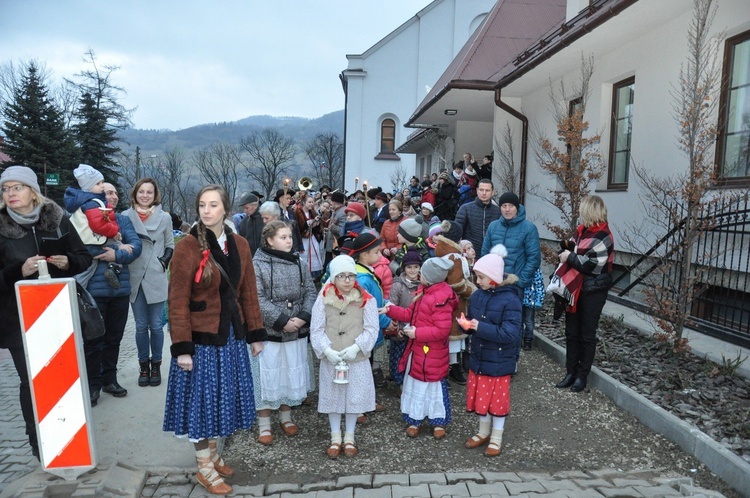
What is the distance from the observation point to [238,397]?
3570 millimetres

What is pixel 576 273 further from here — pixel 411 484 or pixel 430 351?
pixel 411 484

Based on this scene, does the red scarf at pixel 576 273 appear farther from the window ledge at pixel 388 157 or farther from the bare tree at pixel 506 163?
the window ledge at pixel 388 157

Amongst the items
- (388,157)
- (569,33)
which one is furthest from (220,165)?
(569,33)

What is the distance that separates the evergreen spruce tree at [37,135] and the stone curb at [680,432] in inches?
1381

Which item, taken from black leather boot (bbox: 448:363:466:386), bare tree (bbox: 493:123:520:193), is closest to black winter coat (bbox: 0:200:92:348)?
black leather boot (bbox: 448:363:466:386)

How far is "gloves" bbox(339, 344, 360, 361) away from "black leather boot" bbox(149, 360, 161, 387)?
8.12 ft

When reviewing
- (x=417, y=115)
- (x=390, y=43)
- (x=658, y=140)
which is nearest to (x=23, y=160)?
(x=390, y=43)

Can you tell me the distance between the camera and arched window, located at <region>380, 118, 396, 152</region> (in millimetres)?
36156

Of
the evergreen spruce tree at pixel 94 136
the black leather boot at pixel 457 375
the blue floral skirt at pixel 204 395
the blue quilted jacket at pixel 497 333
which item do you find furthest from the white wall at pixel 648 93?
the evergreen spruce tree at pixel 94 136

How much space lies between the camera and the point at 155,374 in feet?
17.6

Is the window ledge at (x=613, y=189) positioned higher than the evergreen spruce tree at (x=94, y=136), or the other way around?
the evergreen spruce tree at (x=94, y=136)

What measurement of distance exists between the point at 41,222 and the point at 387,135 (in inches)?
1329

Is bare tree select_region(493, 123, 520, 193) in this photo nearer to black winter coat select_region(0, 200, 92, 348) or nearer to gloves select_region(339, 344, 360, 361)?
gloves select_region(339, 344, 360, 361)

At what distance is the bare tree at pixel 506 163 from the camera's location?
503 inches
